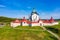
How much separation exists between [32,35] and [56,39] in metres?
10.5

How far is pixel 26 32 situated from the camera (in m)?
70.4

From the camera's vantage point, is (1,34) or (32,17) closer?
(1,34)

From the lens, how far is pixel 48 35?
67625 mm

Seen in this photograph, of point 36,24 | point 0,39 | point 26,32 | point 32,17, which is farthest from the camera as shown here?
point 32,17

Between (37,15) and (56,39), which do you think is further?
(37,15)

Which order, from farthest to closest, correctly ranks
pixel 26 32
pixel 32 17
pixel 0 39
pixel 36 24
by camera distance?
1. pixel 32 17
2. pixel 36 24
3. pixel 26 32
4. pixel 0 39

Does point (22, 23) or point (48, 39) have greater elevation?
point (22, 23)

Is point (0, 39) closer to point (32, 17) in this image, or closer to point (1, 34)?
point (1, 34)

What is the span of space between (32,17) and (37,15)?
12.5 ft

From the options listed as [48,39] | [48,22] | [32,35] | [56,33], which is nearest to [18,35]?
[32,35]

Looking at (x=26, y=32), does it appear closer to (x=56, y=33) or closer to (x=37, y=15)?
(x=56, y=33)

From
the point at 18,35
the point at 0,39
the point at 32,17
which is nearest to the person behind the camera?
the point at 0,39

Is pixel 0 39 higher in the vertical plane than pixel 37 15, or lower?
lower

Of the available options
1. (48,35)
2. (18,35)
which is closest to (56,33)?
(48,35)
